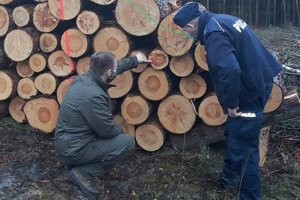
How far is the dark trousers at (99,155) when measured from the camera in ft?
13.5

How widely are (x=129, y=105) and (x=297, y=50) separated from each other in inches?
171

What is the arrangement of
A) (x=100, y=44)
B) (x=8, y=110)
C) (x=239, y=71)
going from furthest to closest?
(x=8, y=110) < (x=100, y=44) < (x=239, y=71)

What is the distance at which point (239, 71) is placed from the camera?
11.8 feet

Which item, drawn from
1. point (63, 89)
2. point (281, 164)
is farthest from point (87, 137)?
point (281, 164)

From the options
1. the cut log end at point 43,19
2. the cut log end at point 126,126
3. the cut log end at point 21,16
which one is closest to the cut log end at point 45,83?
the cut log end at point 43,19

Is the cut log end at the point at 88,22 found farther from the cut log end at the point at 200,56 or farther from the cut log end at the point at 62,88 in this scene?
the cut log end at the point at 200,56

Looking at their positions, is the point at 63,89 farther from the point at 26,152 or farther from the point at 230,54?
the point at 230,54

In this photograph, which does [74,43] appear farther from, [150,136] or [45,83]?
[150,136]

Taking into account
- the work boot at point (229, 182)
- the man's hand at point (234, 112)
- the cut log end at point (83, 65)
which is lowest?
the work boot at point (229, 182)

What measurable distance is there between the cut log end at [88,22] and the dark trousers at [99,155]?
49.9 inches

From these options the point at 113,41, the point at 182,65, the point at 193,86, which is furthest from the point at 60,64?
the point at 193,86

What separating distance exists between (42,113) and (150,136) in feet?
4.51

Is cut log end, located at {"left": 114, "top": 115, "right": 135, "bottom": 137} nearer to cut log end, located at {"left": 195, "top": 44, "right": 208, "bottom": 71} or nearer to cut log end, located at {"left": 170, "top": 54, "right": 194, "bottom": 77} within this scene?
cut log end, located at {"left": 170, "top": 54, "right": 194, "bottom": 77}

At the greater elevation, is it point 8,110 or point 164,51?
point 164,51
